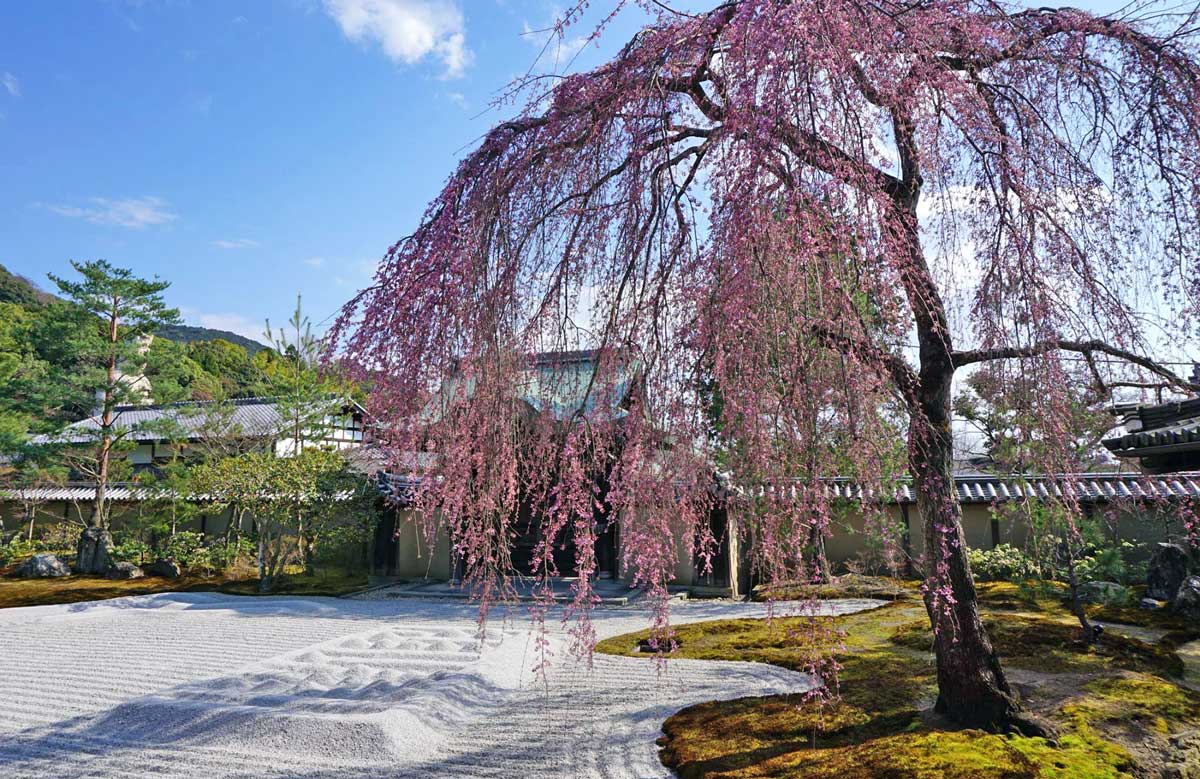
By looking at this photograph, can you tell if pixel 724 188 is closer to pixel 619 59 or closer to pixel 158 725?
pixel 619 59

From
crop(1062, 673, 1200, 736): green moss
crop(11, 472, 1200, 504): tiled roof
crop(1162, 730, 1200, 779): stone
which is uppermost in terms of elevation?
crop(11, 472, 1200, 504): tiled roof

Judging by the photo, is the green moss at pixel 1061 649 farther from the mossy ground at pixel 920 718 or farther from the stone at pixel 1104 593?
the stone at pixel 1104 593

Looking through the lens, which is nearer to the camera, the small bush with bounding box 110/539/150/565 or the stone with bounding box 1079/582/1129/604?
the stone with bounding box 1079/582/1129/604

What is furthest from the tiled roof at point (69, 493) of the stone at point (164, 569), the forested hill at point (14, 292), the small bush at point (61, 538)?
the forested hill at point (14, 292)

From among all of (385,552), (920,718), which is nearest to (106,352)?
(385,552)

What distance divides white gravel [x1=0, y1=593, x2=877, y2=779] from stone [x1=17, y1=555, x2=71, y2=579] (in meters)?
8.49

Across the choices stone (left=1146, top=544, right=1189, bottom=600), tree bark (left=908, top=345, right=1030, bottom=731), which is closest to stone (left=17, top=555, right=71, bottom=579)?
tree bark (left=908, top=345, right=1030, bottom=731)

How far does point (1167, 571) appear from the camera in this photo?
960 cm

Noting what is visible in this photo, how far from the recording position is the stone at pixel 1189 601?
317 inches

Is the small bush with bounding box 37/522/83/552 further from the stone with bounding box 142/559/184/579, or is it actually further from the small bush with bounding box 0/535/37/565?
the stone with bounding box 142/559/184/579

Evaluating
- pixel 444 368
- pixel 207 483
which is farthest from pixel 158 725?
pixel 207 483

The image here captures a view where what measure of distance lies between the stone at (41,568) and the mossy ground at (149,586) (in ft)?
1.11

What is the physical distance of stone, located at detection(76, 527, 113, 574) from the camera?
56.6 feet

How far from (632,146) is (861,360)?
4.64 ft
